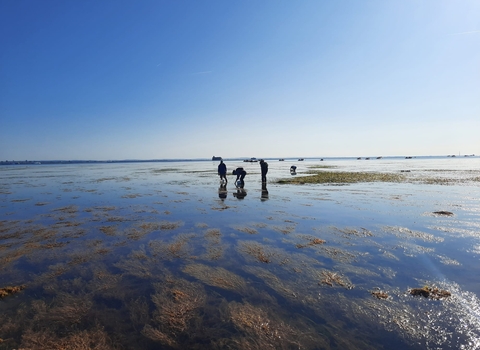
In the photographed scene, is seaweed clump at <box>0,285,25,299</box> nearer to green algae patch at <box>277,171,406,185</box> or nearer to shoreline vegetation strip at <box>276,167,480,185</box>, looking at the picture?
shoreline vegetation strip at <box>276,167,480,185</box>

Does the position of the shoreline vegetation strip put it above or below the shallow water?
above

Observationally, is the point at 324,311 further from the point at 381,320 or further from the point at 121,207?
the point at 121,207

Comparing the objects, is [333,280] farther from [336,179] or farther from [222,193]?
[336,179]

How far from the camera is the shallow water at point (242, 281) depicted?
4742mm

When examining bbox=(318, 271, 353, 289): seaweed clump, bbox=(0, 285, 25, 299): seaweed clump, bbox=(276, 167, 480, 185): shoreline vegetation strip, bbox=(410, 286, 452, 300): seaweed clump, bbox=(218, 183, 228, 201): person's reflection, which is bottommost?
bbox=(318, 271, 353, 289): seaweed clump

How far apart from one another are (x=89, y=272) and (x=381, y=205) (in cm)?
A: 1656

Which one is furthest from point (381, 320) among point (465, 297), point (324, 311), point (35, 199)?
point (35, 199)

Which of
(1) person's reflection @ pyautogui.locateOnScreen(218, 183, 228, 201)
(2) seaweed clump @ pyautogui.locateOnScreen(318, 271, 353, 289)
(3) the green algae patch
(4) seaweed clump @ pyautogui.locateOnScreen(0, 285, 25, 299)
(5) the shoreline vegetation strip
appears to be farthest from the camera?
(3) the green algae patch

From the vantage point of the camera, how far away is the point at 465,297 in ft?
19.2

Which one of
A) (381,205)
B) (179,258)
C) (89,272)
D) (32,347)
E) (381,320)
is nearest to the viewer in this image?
(32,347)

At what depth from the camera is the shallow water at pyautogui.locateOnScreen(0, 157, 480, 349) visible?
474 cm

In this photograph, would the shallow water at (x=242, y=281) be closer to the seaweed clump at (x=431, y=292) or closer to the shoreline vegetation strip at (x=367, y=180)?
the seaweed clump at (x=431, y=292)

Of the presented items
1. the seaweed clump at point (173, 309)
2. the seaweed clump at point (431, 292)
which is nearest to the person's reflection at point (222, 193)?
the seaweed clump at point (173, 309)

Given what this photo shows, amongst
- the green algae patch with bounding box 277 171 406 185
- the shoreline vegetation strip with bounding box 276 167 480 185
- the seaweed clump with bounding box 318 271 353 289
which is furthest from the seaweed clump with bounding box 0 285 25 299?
the green algae patch with bounding box 277 171 406 185
